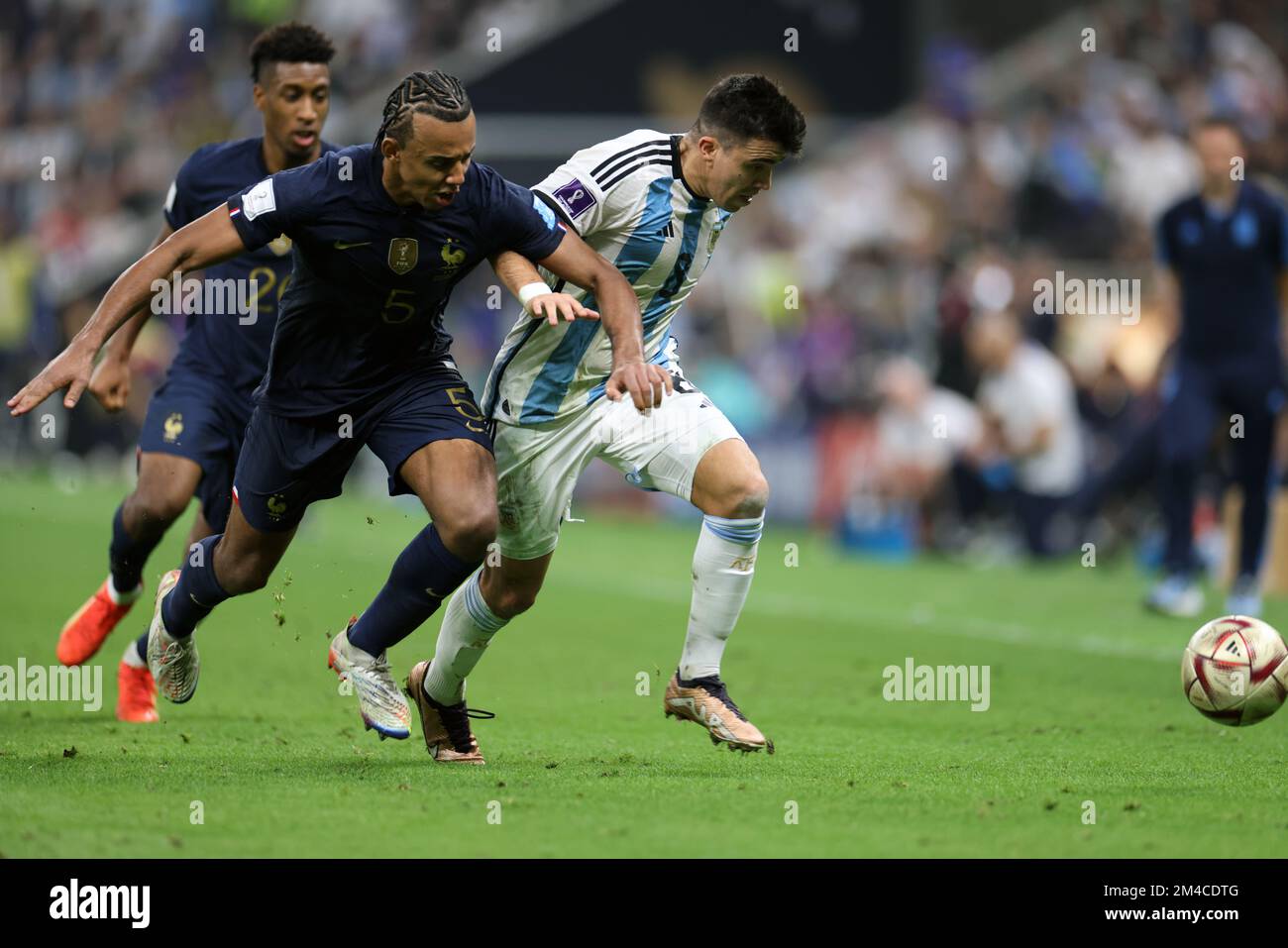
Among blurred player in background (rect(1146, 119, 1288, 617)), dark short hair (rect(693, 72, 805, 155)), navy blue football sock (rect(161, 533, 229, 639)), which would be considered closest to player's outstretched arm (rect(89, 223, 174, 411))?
navy blue football sock (rect(161, 533, 229, 639))

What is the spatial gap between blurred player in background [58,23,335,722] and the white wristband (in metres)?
2.04

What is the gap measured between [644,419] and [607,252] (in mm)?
613

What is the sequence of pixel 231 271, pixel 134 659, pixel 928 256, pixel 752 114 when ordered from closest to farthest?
pixel 752 114 < pixel 134 659 < pixel 231 271 < pixel 928 256

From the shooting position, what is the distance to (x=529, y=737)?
7445 mm

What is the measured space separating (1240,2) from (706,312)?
675 centimetres

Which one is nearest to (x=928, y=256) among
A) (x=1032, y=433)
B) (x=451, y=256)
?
(x=1032, y=433)

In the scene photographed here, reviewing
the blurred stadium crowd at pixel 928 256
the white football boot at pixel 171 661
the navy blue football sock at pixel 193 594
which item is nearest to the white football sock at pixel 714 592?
the navy blue football sock at pixel 193 594

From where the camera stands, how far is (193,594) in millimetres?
6984

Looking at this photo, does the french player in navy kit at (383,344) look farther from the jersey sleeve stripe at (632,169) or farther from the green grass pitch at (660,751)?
the green grass pitch at (660,751)

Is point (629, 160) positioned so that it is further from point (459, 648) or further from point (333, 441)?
point (459, 648)

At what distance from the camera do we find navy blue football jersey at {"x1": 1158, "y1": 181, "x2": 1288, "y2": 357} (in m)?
12.2

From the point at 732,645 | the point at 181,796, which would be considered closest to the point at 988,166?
the point at 732,645
